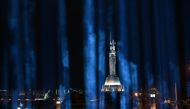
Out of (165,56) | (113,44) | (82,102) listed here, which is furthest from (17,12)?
(113,44)

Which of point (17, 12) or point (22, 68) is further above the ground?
point (17, 12)

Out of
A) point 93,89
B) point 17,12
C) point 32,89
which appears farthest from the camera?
point 93,89

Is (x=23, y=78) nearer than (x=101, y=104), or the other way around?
(x=23, y=78)

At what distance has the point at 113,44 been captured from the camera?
43125 mm

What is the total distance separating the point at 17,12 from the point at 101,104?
9637 millimetres

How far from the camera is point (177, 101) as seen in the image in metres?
29.9

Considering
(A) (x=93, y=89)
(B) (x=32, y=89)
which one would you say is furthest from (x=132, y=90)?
(B) (x=32, y=89)

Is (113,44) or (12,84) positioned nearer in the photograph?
(12,84)

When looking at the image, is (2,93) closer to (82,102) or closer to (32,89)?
(32,89)

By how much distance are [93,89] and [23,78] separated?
665 cm

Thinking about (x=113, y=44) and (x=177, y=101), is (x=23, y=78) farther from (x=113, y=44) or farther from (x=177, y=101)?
(x=113, y=44)

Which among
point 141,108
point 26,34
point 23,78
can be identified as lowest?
point 141,108

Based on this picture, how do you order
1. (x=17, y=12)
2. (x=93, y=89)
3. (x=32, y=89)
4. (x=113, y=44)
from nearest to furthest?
(x=17, y=12)
(x=32, y=89)
(x=93, y=89)
(x=113, y=44)

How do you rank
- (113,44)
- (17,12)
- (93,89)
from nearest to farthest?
1. (17,12)
2. (93,89)
3. (113,44)
